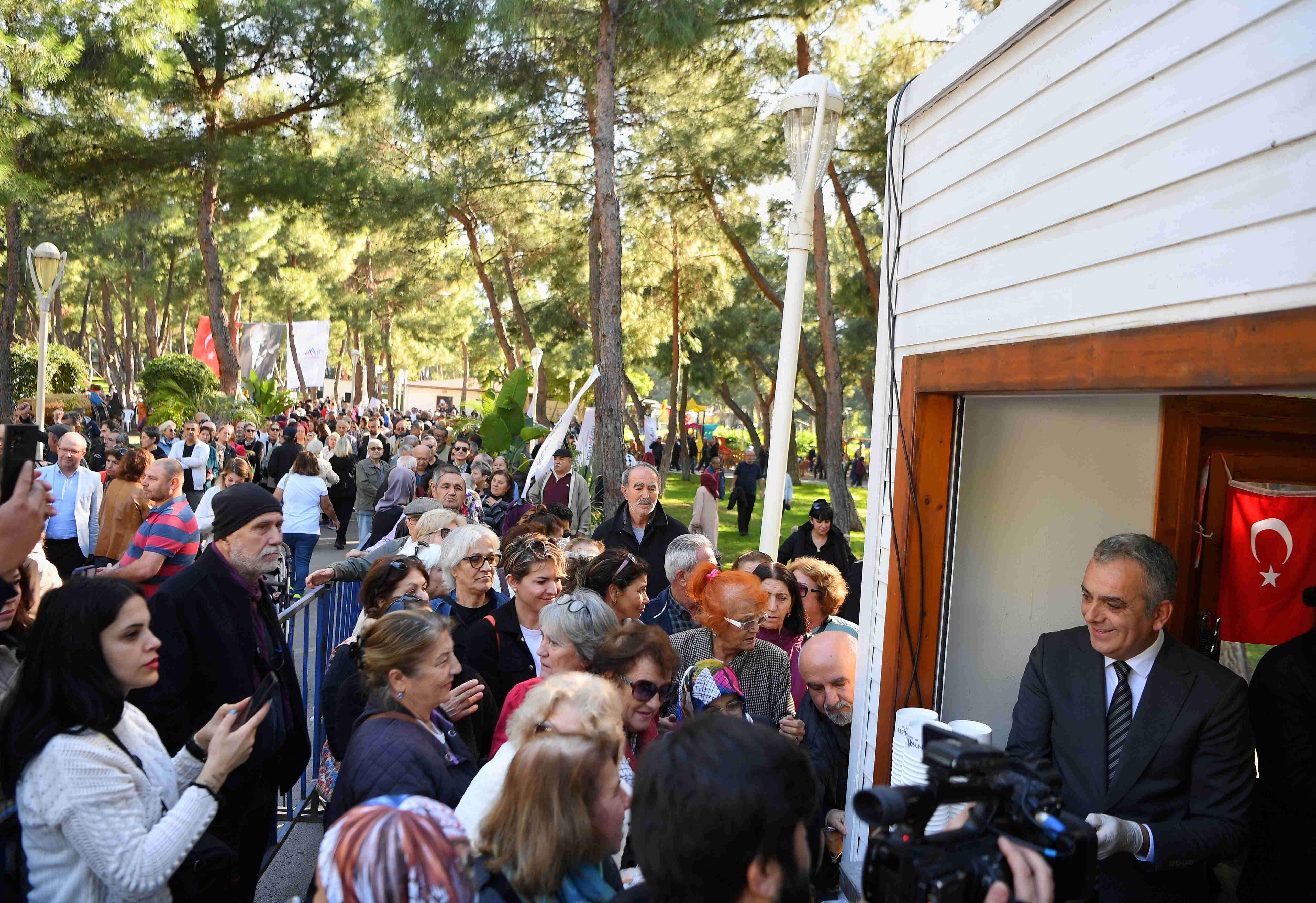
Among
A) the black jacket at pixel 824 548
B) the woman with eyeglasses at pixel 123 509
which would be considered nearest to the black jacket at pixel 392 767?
the woman with eyeglasses at pixel 123 509

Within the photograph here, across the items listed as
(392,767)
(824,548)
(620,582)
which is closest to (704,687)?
(620,582)

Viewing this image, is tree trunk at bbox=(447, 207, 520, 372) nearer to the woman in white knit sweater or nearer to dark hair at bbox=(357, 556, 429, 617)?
dark hair at bbox=(357, 556, 429, 617)

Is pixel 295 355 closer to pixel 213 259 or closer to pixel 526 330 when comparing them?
pixel 526 330

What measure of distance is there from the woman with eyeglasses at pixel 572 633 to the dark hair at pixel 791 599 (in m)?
1.25

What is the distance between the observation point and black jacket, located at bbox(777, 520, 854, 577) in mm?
8250

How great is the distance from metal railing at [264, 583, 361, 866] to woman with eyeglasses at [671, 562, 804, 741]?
1.86m

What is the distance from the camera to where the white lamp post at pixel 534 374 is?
19.7 m

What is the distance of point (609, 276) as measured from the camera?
1392 centimetres

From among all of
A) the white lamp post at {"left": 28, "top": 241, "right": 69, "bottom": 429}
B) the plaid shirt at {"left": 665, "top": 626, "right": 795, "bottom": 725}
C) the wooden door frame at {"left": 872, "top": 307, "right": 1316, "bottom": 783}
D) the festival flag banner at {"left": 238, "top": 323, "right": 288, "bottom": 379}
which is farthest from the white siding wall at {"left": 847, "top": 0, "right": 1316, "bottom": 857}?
the festival flag banner at {"left": 238, "top": 323, "right": 288, "bottom": 379}

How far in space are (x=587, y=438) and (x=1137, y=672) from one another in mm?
11438

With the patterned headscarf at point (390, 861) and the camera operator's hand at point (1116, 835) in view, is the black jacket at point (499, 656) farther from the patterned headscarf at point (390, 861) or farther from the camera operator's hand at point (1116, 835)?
the camera operator's hand at point (1116, 835)

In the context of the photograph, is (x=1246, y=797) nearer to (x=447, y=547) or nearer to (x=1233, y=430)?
(x=1233, y=430)

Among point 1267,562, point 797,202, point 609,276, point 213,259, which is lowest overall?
point 1267,562

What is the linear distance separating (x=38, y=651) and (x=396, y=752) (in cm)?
99
